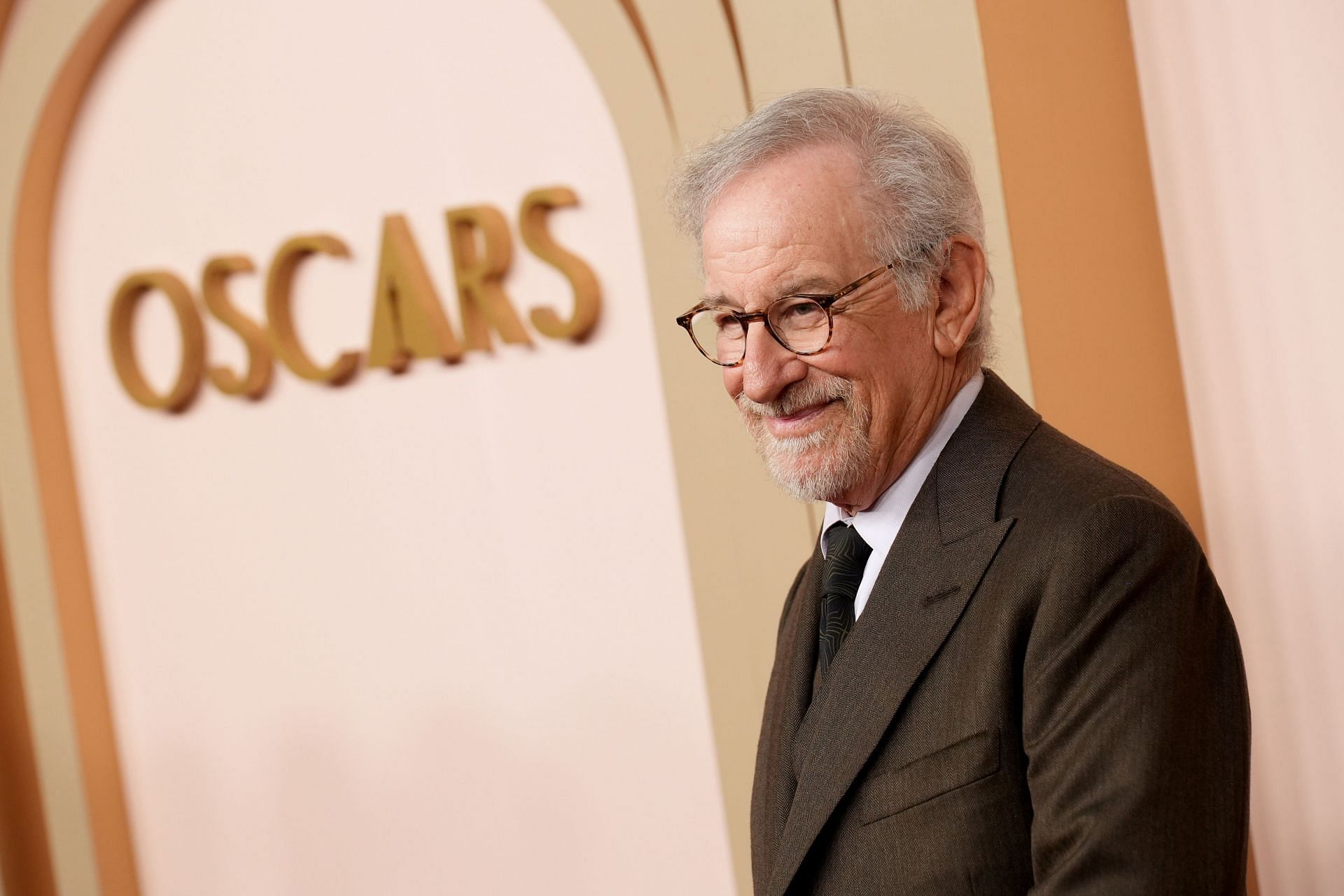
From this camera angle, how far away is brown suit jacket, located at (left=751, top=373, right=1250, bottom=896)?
1.24 m

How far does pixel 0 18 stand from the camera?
346 centimetres

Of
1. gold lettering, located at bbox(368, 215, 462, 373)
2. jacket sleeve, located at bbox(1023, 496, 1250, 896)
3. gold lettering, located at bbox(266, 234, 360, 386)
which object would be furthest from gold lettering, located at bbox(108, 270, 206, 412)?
jacket sleeve, located at bbox(1023, 496, 1250, 896)

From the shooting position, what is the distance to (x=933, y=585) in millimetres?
1483

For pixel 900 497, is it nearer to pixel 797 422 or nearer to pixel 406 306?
pixel 797 422

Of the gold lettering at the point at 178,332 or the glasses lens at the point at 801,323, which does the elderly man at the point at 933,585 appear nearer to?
the glasses lens at the point at 801,323

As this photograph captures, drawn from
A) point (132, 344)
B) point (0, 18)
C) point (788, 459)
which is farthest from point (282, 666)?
point (788, 459)

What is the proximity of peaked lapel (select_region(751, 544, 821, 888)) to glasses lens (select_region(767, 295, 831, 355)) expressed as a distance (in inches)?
14.6

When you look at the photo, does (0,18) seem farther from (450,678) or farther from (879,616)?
(879,616)

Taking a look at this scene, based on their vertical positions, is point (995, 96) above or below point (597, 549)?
above

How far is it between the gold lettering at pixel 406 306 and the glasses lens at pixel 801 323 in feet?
5.16

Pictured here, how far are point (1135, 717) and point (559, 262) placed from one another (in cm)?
189

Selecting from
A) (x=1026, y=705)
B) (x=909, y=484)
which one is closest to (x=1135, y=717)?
(x=1026, y=705)

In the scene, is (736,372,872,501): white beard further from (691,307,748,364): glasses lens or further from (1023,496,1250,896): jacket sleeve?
(1023,496,1250,896): jacket sleeve

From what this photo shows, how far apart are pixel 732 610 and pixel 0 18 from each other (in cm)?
247
